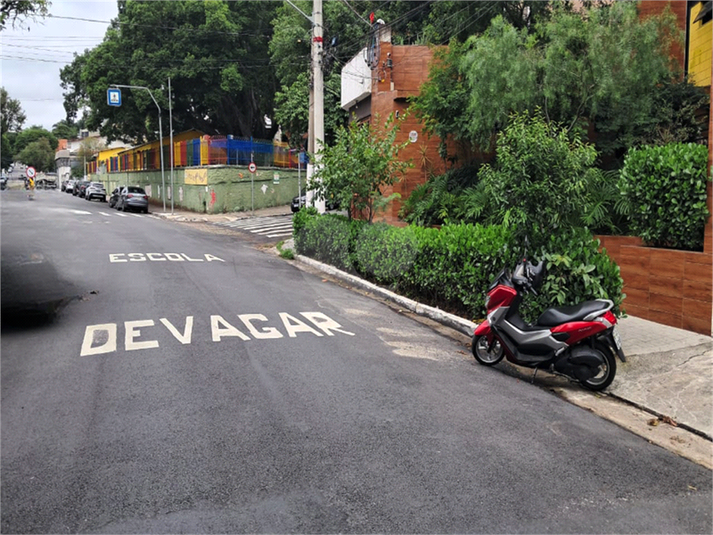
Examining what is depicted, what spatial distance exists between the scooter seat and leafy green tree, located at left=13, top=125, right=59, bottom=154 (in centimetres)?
12151

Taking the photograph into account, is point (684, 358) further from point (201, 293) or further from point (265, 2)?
point (265, 2)

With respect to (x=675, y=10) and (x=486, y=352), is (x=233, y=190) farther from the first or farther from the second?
(x=486, y=352)

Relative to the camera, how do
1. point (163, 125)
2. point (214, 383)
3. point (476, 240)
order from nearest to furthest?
point (214, 383), point (476, 240), point (163, 125)

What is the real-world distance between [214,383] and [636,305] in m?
7.08

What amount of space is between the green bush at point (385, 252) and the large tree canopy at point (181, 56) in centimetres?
2940

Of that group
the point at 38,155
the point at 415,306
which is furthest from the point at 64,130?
the point at 415,306

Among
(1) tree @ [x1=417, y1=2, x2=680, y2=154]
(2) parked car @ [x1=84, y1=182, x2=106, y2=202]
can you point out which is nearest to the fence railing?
(2) parked car @ [x1=84, y1=182, x2=106, y2=202]

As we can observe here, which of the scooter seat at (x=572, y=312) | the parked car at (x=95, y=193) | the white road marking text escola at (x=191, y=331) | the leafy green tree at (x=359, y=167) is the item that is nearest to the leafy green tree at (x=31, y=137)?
the parked car at (x=95, y=193)

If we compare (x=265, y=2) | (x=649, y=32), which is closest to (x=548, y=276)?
(x=649, y=32)

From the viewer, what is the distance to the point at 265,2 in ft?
133

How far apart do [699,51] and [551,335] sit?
454 inches

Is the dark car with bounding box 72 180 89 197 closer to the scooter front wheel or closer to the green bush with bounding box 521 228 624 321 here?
the scooter front wheel

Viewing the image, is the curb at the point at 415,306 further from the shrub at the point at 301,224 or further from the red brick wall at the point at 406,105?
the red brick wall at the point at 406,105

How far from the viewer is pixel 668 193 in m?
9.01
